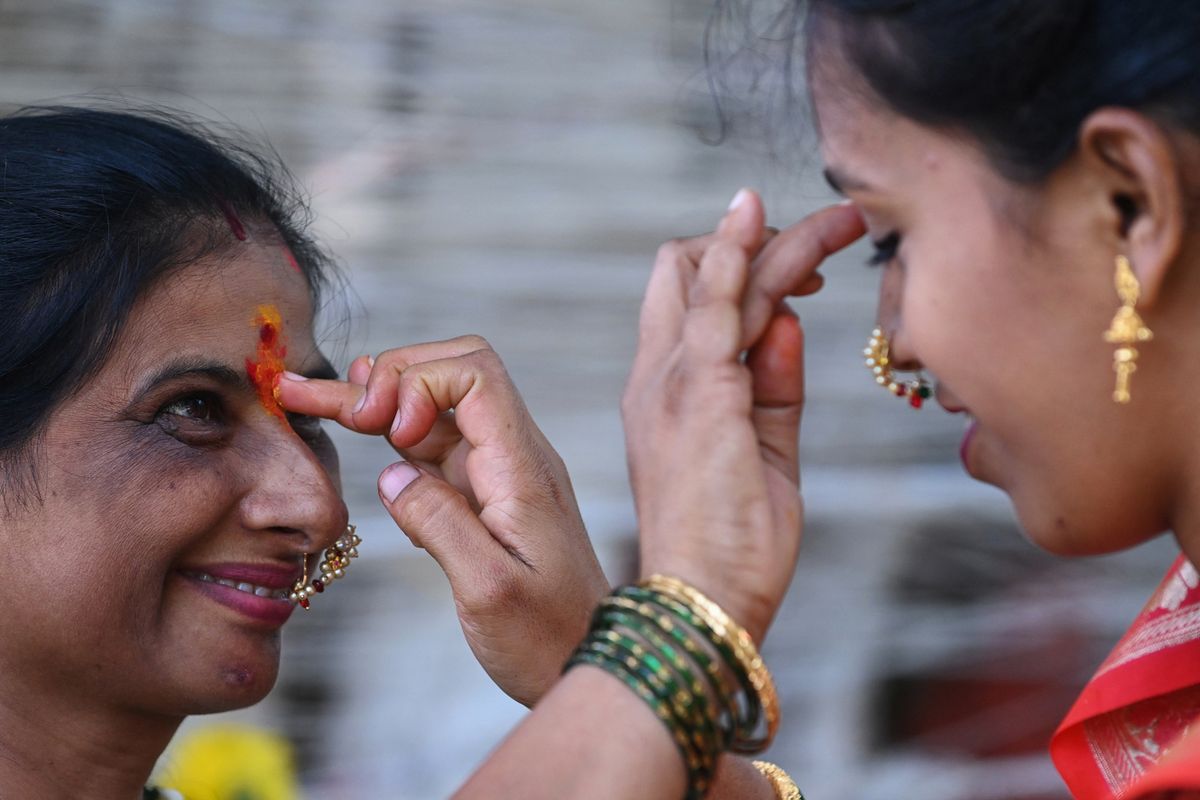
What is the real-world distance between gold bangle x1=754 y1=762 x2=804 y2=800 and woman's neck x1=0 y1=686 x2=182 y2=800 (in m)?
0.84

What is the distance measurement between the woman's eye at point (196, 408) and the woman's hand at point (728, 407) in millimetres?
666

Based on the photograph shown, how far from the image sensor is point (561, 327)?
3.00 m

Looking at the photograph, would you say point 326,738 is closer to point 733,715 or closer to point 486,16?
point 486,16

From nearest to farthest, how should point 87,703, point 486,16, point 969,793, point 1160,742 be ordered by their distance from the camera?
point 1160,742
point 87,703
point 486,16
point 969,793

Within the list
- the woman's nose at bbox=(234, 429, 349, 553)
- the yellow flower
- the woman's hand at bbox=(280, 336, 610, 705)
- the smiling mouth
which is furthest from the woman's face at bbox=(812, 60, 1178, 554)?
the yellow flower

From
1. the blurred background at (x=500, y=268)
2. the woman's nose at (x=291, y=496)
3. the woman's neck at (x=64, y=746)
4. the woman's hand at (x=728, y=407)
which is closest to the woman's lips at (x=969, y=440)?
the woman's hand at (x=728, y=407)

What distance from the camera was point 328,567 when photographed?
179 cm

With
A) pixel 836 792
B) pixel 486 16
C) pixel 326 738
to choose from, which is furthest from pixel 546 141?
pixel 836 792

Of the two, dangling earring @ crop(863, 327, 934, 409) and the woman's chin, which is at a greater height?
dangling earring @ crop(863, 327, 934, 409)

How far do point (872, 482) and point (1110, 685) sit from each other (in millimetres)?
1550

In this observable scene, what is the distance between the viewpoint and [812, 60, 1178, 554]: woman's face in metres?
1.14

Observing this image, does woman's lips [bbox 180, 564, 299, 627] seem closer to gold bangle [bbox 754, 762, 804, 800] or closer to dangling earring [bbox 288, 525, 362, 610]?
dangling earring [bbox 288, 525, 362, 610]

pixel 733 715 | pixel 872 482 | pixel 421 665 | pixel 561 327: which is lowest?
pixel 421 665

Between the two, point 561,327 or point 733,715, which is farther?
point 561,327
